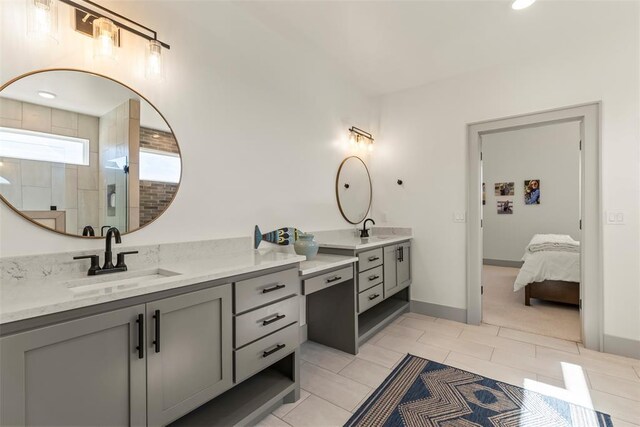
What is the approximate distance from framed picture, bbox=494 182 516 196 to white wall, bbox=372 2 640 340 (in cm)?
382

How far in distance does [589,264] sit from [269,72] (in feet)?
11.0

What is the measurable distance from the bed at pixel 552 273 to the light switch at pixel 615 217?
1126mm

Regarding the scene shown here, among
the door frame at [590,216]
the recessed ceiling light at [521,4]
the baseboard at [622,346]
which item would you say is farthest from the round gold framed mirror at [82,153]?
the baseboard at [622,346]

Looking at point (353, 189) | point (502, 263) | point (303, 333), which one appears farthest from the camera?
point (502, 263)

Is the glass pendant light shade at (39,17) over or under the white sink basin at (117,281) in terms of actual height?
over

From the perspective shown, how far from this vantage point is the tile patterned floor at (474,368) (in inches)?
72.5

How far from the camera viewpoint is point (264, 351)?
1.68m

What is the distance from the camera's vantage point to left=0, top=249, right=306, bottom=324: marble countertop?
96 cm

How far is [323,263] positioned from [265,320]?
68 cm

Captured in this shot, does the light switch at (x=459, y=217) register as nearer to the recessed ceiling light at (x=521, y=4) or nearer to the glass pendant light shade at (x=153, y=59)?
the recessed ceiling light at (x=521, y=4)

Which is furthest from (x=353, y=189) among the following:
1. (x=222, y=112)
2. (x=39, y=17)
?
(x=39, y=17)

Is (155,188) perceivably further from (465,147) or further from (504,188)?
(504,188)

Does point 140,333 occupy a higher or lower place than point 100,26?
lower

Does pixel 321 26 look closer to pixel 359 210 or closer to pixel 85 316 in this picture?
pixel 359 210
